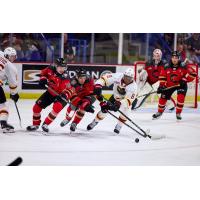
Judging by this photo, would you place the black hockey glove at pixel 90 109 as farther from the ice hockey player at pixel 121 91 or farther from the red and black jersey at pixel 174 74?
the red and black jersey at pixel 174 74

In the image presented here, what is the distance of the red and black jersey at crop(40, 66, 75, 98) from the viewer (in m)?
3.94

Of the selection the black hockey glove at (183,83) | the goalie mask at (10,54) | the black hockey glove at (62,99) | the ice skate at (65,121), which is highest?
the goalie mask at (10,54)

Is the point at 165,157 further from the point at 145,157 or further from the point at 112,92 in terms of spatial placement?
the point at 112,92

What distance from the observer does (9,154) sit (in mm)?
3764

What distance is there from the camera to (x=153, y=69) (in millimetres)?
4207

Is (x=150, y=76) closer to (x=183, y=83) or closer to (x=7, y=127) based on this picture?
(x=183, y=83)

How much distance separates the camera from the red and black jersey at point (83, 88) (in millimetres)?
3977

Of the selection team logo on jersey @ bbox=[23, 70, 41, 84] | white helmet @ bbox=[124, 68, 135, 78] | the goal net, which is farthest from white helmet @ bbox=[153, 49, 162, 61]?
team logo on jersey @ bbox=[23, 70, 41, 84]

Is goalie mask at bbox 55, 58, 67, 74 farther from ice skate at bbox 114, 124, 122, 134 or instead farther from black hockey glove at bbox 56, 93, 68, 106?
ice skate at bbox 114, 124, 122, 134

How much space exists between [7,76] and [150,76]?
3.33ft

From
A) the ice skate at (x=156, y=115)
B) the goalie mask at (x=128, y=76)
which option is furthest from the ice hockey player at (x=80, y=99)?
the ice skate at (x=156, y=115)
